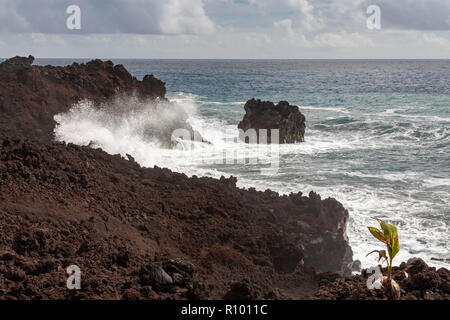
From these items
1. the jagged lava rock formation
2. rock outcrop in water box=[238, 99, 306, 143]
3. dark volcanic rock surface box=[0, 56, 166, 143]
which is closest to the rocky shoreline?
the jagged lava rock formation

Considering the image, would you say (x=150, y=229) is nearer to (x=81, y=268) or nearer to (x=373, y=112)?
(x=81, y=268)

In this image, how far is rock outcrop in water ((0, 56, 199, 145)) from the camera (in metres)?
16.9

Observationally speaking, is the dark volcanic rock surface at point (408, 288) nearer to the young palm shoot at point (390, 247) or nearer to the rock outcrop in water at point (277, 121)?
the young palm shoot at point (390, 247)

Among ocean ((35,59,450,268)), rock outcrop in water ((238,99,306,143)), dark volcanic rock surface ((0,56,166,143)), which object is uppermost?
dark volcanic rock surface ((0,56,166,143))

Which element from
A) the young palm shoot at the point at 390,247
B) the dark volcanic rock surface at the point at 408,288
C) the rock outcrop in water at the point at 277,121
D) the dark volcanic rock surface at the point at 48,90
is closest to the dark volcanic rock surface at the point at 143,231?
the dark volcanic rock surface at the point at 408,288

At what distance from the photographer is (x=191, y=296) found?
581 cm

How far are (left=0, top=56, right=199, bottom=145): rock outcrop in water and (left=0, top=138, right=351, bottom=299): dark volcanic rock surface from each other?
6.40 m

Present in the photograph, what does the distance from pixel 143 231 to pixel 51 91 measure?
13.4 meters

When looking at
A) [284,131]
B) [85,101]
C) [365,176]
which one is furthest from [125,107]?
[365,176]

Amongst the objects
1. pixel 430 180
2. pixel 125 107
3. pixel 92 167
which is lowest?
pixel 430 180

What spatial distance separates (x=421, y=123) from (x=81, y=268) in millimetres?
30186

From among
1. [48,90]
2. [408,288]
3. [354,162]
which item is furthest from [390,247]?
[48,90]

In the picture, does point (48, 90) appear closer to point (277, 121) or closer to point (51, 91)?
point (51, 91)

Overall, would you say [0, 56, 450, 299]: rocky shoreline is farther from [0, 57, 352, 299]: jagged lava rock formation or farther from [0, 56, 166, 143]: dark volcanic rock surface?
[0, 56, 166, 143]: dark volcanic rock surface
